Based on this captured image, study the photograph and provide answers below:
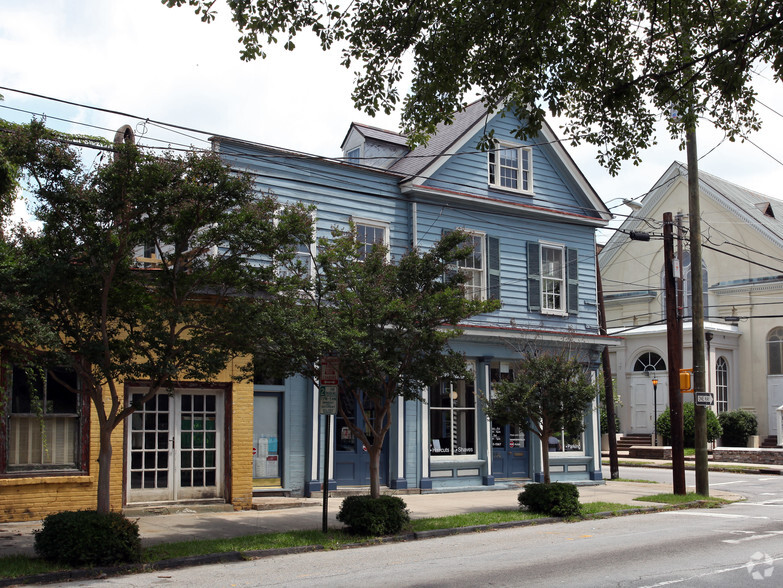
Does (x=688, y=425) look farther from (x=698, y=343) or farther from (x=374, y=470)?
(x=374, y=470)

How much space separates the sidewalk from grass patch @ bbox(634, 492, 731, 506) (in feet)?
1.42

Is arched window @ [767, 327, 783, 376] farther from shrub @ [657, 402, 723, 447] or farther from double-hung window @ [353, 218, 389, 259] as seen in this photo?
double-hung window @ [353, 218, 389, 259]

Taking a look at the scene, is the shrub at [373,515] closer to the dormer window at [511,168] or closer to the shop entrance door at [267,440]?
the shop entrance door at [267,440]

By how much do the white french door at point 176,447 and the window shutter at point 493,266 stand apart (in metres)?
7.86

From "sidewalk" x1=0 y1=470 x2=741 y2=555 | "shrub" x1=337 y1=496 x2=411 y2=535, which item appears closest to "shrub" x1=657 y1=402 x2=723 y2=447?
"sidewalk" x1=0 y1=470 x2=741 y2=555

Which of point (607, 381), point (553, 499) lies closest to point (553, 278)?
point (607, 381)

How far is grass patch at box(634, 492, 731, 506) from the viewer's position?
60.4 feet

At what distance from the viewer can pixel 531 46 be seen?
30.4ft

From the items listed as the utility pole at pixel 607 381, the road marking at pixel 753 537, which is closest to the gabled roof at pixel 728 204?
the utility pole at pixel 607 381

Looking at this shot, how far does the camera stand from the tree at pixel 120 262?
10.5 meters

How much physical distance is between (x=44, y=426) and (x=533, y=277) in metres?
12.9

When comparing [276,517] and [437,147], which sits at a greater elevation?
[437,147]

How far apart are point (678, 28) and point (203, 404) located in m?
11.3

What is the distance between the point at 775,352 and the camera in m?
38.1
